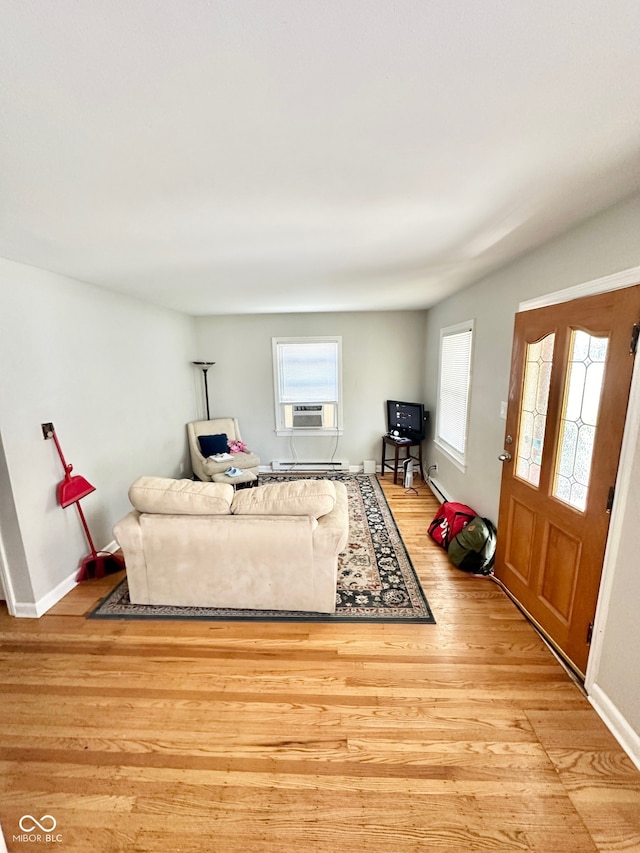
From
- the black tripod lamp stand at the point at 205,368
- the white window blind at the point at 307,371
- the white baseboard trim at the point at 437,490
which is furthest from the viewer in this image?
the white window blind at the point at 307,371

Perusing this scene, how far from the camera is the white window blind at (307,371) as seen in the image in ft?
16.1

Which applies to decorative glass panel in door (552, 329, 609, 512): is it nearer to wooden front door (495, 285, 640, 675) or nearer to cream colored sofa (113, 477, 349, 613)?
wooden front door (495, 285, 640, 675)

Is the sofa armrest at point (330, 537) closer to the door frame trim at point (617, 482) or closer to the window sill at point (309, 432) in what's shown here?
the door frame trim at point (617, 482)

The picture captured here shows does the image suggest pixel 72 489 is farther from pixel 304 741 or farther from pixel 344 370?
pixel 344 370

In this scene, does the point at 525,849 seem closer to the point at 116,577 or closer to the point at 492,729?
the point at 492,729

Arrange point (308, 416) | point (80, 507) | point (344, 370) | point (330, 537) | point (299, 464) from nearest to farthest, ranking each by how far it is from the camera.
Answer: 1. point (330, 537)
2. point (80, 507)
3. point (344, 370)
4. point (308, 416)
5. point (299, 464)

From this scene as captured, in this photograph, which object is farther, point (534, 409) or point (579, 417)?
point (534, 409)

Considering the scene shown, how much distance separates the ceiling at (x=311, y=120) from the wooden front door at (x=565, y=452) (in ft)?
1.82

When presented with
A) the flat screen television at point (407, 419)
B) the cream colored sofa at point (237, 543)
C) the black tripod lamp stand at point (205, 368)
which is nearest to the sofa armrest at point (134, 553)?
the cream colored sofa at point (237, 543)

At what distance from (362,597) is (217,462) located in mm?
2613

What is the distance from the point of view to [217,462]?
168 inches

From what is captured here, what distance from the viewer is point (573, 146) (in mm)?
1093

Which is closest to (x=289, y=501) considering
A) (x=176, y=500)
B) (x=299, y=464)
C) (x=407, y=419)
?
(x=176, y=500)

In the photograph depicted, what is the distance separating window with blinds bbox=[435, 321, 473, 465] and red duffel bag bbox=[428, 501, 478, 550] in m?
0.53
